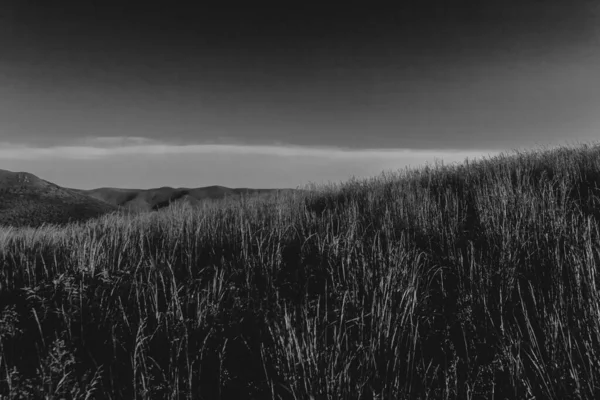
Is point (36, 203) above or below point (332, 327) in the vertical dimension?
above

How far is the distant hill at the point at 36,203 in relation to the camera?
404 inches

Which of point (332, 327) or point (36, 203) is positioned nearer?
point (332, 327)

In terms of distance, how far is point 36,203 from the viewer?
1086 centimetres

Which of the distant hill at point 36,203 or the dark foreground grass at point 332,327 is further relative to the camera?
the distant hill at point 36,203

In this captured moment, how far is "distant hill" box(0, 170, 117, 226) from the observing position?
10273 mm

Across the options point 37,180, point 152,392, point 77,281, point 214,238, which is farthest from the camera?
point 37,180

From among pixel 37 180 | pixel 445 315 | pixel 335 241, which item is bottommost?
pixel 445 315

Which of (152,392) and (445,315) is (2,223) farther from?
(445,315)

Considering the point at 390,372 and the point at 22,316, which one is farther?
the point at 22,316

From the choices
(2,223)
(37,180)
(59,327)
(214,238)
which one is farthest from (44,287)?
(37,180)

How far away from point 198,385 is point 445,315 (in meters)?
1.69

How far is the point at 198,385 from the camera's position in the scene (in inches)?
73.1

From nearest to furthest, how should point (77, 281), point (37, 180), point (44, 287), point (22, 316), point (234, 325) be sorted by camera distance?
point (234, 325) → point (22, 316) → point (44, 287) → point (77, 281) → point (37, 180)

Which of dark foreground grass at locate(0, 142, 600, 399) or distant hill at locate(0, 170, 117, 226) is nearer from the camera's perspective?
dark foreground grass at locate(0, 142, 600, 399)
